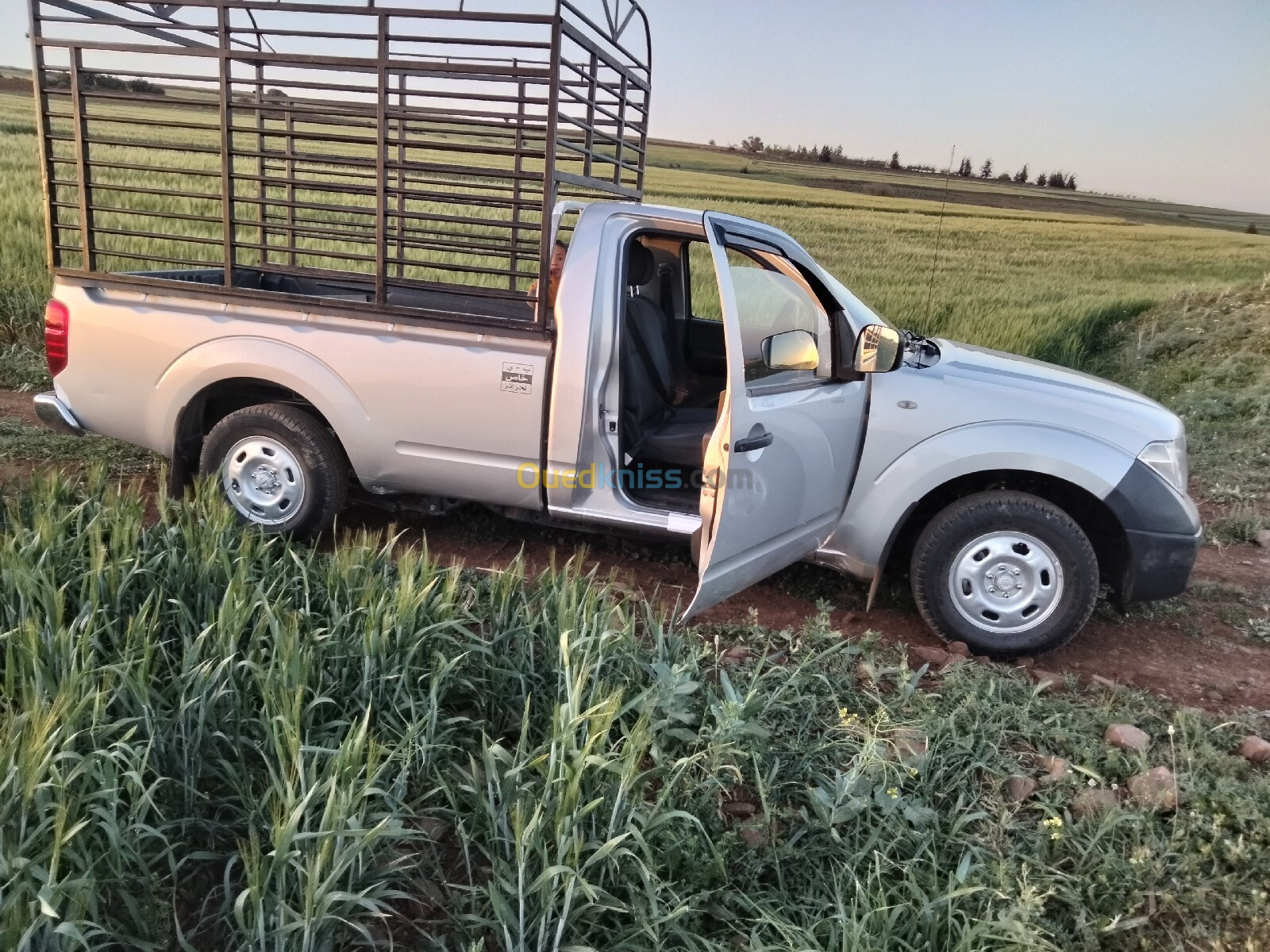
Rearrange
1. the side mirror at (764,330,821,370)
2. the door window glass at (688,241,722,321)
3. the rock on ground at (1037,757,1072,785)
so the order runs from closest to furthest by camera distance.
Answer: the rock on ground at (1037,757,1072,785), the side mirror at (764,330,821,370), the door window glass at (688,241,722,321)

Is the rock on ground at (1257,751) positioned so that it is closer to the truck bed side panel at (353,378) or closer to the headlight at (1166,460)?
the headlight at (1166,460)

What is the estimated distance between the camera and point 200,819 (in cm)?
208

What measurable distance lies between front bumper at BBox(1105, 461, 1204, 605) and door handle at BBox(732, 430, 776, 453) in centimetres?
140

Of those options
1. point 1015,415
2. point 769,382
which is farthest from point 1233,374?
point 769,382

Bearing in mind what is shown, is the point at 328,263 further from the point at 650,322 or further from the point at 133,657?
the point at 133,657

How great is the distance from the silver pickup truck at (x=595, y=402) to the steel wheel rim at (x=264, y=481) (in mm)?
12

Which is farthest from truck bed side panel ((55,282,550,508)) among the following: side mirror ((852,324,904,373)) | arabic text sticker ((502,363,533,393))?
side mirror ((852,324,904,373))

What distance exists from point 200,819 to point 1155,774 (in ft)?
8.64

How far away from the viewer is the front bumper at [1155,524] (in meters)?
3.39

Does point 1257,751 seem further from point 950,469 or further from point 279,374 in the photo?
point 279,374

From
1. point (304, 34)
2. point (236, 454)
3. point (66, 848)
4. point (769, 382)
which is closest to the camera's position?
point (66, 848)

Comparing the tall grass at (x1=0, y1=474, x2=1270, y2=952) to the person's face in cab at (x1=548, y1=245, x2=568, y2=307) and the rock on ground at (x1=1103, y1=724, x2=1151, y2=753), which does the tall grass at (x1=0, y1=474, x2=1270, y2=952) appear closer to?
the rock on ground at (x1=1103, y1=724, x2=1151, y2=753)

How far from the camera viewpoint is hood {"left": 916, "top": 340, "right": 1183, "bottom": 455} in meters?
3.45

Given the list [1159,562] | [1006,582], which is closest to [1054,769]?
[1006,582]
